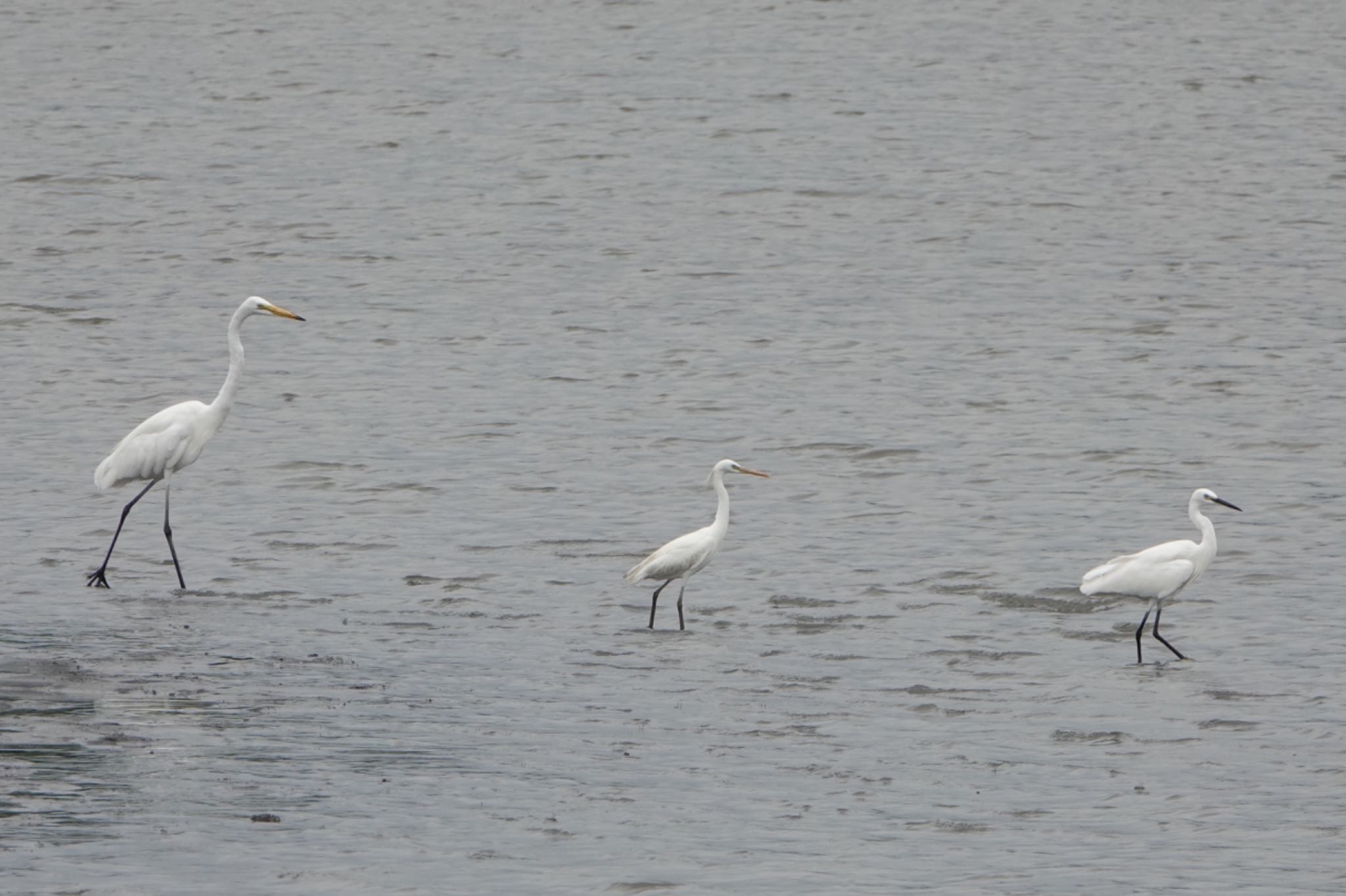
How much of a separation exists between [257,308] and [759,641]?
15.1 ft

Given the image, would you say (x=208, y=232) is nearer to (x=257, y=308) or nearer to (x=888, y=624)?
(x=257, y=308)

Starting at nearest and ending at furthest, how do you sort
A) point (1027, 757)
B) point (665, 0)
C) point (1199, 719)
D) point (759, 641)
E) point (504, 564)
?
point (1027, 757)
point (1199, 719)
point (759, 641)
point (504, 564)
point (665, 0)

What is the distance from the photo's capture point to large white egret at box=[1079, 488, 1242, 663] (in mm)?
12609

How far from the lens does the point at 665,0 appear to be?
127ft

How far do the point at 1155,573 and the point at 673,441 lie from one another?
252 inches

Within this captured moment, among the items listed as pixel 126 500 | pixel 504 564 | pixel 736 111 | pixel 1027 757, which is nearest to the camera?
pixel 1027 757

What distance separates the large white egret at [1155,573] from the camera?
1261cm

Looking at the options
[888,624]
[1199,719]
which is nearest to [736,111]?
[888,624]

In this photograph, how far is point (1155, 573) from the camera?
A: 12633 millimetres

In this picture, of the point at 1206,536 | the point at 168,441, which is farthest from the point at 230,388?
the point at 1206,536

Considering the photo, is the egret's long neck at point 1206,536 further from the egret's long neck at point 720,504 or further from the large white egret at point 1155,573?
the egret's long neck at point 720,504

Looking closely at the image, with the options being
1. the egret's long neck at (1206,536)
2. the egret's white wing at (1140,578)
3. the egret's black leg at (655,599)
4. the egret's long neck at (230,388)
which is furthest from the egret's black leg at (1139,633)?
the egret's long neck at (230,388)

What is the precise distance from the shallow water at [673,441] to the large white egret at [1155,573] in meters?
0.38

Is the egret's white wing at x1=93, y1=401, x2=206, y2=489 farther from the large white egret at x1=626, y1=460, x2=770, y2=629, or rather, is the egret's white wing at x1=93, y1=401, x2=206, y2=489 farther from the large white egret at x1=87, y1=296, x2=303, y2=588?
the large white egret at x1=626, y1=460, x2=770, y2=629
